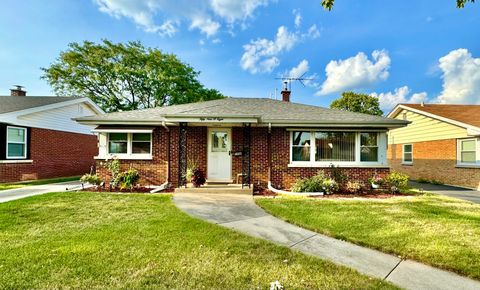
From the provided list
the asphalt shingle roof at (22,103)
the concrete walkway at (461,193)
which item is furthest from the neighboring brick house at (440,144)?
the asphalt shingle roof at (22,103)

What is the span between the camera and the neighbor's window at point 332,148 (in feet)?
31.4

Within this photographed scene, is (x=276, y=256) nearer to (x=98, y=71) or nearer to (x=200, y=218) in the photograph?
(x=200, y=218)

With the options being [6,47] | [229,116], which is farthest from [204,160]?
[6,47]

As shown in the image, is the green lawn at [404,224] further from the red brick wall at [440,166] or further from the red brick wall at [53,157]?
the red brick wall at [53,157]

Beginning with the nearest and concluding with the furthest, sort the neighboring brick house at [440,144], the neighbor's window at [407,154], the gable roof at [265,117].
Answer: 1. the gable roof at [265,117]
2. the neighboring brick house at [440,144]
3. the neighbor's window at [407,154]

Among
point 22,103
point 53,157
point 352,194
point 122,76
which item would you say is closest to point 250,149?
point 352,194

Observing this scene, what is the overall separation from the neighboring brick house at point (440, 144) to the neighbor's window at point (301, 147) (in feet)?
26.0

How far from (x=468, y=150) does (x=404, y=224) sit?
10.0 metres

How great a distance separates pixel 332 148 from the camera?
9.56 metres

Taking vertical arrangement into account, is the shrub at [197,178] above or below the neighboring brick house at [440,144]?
below

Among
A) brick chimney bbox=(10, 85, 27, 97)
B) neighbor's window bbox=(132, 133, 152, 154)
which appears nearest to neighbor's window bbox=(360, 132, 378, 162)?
neighbor's window bbox=(132, 133, 152, 154)

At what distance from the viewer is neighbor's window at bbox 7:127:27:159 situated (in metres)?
11.0

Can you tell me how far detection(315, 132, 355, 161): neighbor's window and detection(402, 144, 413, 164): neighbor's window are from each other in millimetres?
8498

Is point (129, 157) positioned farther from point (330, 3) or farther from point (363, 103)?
point (363, 103)
